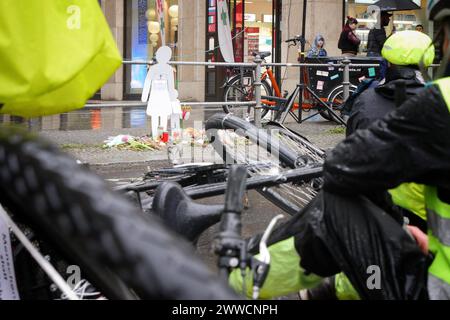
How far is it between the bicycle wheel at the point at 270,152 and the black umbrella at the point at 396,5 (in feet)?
33.2

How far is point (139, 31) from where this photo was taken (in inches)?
887

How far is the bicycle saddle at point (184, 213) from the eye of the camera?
287cm

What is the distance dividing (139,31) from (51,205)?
22133 mm

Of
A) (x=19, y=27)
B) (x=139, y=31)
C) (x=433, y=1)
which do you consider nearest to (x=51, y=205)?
(x=19, y=27)

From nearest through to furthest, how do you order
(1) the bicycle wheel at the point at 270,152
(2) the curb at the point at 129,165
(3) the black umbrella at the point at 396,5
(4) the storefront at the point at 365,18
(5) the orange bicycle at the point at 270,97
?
(1) the bicycle wheel at the point at 270,152 → (2) the curb at the point at 129,165 → (5) the orange bicycle at the point at 270,97 → (3) the black umbrella at the point at 396,5 → (4) the storefront at the point at 365,18

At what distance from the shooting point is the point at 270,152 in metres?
4.41

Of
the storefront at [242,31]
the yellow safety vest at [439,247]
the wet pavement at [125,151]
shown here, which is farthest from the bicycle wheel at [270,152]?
the storefront at [242,31]

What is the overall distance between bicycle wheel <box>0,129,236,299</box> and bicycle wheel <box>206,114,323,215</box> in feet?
9.86

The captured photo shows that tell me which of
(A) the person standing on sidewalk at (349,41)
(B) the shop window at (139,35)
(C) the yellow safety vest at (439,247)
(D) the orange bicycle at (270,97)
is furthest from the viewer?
(B) the shop window at (139,35)

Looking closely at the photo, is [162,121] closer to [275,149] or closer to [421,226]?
[275,149]

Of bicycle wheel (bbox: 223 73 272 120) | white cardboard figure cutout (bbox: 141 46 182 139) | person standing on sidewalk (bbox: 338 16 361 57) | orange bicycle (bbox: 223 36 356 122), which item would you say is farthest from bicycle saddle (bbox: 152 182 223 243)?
person standing on sidewalk (bbox: 338 16 361 57)

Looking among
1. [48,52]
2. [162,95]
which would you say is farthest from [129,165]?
[48,52]

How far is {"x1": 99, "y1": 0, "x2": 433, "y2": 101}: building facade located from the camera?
18266mm

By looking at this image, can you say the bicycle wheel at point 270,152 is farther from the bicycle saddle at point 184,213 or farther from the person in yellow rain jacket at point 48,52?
the person in yellow rain jacket at point 48,52
